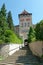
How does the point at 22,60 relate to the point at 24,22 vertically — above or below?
above

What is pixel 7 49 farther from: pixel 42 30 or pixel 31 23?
pixel 31 23

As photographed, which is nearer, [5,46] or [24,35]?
[5,46]

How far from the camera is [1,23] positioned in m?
25.7

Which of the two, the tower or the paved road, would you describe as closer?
the paved road

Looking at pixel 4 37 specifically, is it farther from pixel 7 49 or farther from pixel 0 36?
pixel 7 49

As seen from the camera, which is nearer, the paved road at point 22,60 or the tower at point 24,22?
the paved road at point 22,60

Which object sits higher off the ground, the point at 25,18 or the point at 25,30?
the point at 25,18

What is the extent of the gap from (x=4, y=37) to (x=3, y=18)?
11.6 feet

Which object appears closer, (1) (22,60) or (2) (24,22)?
→ (1) (22,60)

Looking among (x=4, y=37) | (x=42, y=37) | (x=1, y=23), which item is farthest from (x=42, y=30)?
(x=1, y=23)

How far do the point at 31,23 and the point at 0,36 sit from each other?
31.6 m

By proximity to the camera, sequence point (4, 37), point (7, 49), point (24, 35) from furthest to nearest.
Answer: point (24, 35), point (4, 37), point (7, 49)

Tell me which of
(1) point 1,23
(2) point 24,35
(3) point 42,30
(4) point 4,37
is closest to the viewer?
(3) point 42,30

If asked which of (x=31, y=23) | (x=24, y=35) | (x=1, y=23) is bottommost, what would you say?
(x=24, y=35)
